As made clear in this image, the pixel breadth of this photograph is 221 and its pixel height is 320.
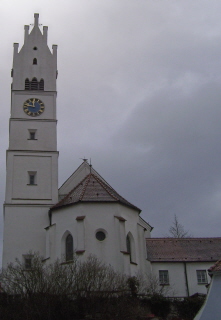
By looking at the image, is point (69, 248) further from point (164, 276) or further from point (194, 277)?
point (194, 277)

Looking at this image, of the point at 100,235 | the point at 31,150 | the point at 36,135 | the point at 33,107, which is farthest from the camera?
the point at 33,107

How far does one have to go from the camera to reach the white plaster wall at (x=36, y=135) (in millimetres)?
41031

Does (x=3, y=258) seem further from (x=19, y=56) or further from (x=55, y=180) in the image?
(x=19, y=56)

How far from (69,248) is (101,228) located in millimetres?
2850

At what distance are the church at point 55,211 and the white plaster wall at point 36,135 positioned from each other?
3cm

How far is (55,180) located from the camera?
40062 mm

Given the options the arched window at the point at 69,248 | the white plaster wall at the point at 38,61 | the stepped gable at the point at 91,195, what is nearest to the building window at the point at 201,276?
the stepped gable at the point at 91,195

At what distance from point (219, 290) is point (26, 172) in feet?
74.4

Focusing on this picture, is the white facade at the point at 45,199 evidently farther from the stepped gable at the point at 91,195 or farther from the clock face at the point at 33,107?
the stepped gable at the point at 91,195

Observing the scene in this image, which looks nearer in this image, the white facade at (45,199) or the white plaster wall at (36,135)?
the white facade at (45,199)

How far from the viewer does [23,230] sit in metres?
37.9

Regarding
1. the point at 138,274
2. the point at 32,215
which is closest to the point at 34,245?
the point at 32,215

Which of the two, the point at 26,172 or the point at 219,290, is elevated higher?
the point at 26,172

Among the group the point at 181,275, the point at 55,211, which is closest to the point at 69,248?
the point at 55,211
